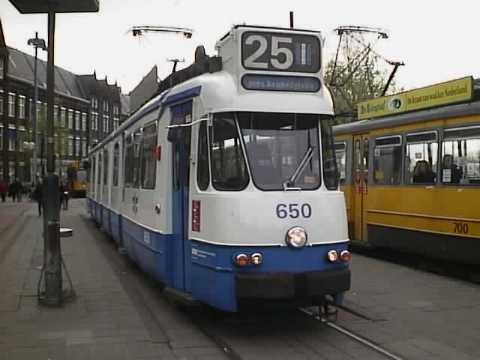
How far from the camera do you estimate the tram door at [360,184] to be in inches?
583

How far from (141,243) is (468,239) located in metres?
5.28

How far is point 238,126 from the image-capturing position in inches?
296

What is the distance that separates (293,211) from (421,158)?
6.08 m

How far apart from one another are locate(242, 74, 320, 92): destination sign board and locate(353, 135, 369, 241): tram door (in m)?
7.15

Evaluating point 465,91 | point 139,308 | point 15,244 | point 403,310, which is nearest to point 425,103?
point 465,91

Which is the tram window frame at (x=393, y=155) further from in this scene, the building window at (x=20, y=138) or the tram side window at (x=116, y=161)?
the building window at (x=20, y=138)

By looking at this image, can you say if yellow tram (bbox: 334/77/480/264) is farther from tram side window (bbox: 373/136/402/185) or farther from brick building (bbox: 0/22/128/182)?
brick building (bbox: 0/22/128/182)

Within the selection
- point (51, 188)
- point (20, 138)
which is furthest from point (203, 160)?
point (20, 138)

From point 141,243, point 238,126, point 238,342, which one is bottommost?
point 238,342

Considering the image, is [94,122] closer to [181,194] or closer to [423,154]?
[423,154]

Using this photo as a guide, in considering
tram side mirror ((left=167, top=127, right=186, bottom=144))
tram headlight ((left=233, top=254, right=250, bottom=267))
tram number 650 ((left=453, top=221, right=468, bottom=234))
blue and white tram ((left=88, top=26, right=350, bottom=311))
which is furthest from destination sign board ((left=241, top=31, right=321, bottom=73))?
tram number 650 ((left=453, top=221, right=468, bottom=234))

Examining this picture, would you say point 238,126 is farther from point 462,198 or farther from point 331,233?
point 462,198

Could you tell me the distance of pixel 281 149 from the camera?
7562 mm

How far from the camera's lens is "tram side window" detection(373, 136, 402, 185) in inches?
533
